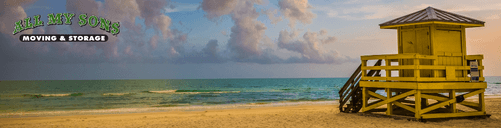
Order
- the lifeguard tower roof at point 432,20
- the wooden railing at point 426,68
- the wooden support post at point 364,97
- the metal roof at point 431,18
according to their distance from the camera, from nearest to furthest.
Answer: the wooden railing at point 426,68
the lifeguard tower roof at point 432,20
the metal roof at point 431,18
the wooden support post at point 364,97

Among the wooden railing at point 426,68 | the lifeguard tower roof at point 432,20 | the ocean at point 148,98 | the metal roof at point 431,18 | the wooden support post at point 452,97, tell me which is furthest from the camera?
the ocean at point 148,98

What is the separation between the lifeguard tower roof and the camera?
1058 centimetres

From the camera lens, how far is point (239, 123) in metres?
11.6

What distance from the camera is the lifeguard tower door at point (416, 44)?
1094 cm

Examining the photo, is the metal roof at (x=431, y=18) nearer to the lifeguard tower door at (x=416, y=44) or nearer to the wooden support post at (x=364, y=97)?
the lifeguard tower door at (x=416, y=44)

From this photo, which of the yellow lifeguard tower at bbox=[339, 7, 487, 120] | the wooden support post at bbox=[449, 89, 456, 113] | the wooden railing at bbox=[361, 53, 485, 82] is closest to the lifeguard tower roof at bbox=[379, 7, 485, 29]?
the yellow lifeguard tower at bbox=[339, 7, 487, 120]

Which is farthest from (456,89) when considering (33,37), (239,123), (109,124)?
(33,37)

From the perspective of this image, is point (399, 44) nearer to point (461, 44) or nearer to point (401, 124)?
point (461, 44)

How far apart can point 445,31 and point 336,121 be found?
4454 millimetres

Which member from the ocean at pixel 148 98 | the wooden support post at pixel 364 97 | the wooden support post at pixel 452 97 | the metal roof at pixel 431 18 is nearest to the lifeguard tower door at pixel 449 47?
the metal roof at pixel 431 18

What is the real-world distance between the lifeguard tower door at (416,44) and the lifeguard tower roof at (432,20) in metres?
0.36

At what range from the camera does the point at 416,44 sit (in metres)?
11.2

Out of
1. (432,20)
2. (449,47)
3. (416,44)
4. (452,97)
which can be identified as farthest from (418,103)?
(432,20)

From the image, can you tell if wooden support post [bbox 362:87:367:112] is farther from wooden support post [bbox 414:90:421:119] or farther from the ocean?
the ocean
